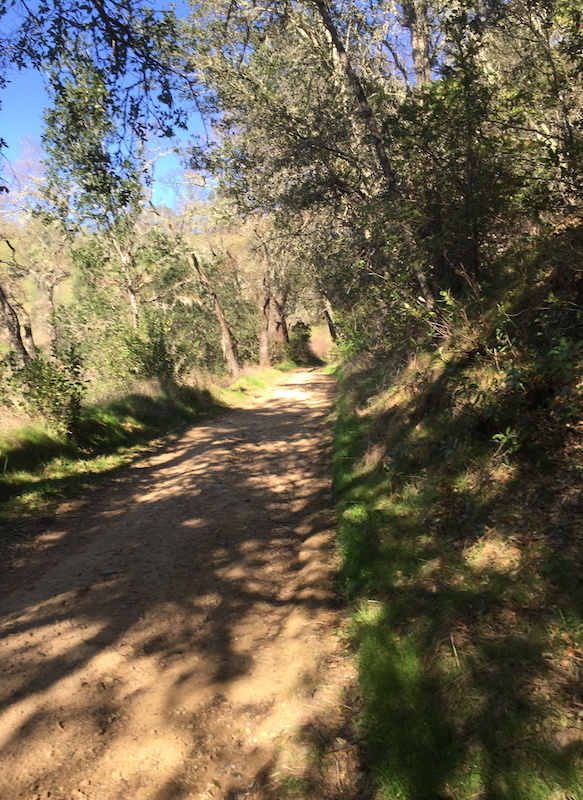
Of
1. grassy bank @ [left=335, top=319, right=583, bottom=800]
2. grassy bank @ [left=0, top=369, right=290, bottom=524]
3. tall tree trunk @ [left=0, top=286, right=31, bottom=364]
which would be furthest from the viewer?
tall tree trunk @ [left=0, top=286, right=31, bottom=364]

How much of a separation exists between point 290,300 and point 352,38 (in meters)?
24.1

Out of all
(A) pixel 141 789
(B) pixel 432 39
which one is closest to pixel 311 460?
(A) pixel 141 789

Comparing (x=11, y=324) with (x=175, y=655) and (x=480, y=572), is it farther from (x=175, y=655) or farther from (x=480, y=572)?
(x=480, y=572)

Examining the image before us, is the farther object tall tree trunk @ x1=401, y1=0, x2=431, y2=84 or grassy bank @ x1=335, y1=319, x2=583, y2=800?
tall tree trunk @ x1=401, y1=0, x2=431, y2=84

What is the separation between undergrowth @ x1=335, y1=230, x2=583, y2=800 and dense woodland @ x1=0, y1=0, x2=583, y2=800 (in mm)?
15

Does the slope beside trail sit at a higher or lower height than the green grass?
lower

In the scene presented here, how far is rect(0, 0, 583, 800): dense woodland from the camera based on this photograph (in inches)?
111

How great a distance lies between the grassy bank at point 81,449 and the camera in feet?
22.5

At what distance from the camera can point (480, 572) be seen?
3559mm

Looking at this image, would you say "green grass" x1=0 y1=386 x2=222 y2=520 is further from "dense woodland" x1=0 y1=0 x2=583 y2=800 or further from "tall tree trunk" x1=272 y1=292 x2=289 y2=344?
"tall tree trunk" x1=272 y1=292 x2=289 y2=344

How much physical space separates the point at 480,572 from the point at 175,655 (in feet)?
7.62

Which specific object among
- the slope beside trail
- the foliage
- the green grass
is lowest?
the slope beside trail

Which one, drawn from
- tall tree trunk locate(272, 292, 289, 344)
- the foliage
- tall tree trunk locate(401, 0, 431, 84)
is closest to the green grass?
→ the foliage

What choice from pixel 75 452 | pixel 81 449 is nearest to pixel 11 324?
pixel 81 449
